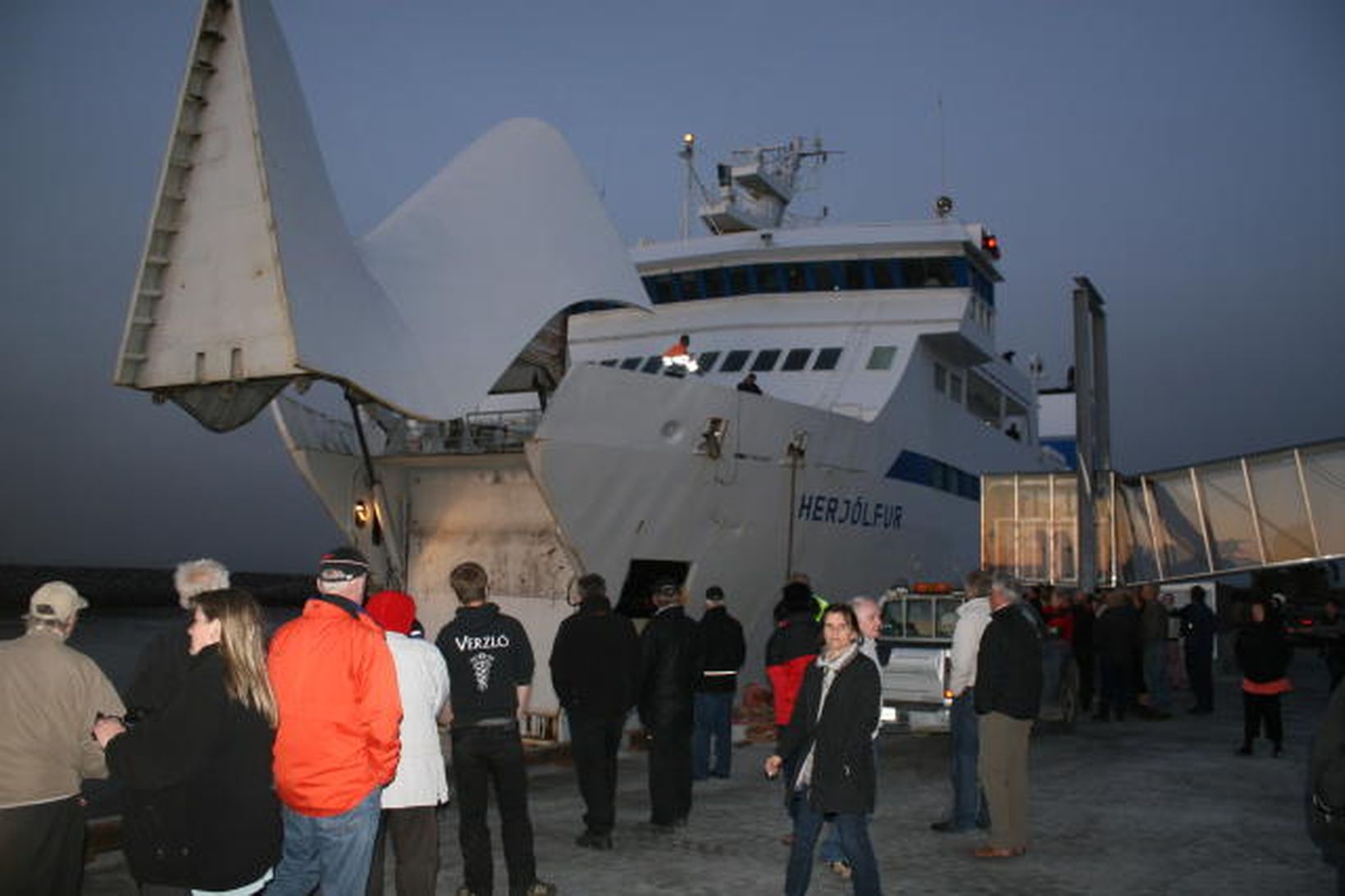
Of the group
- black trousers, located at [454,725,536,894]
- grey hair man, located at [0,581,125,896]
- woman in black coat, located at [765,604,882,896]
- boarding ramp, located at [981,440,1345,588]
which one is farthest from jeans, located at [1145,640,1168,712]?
grey hair man, located at [0,581,125,896]

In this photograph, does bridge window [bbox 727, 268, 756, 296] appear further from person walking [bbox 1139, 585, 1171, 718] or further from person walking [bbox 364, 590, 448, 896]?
person walking [bbox 364, 590, 448, 896]

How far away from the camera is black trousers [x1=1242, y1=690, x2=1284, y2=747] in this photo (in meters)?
10.5

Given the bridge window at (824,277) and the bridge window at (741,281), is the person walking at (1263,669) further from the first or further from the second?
the bridge window at (741,281)

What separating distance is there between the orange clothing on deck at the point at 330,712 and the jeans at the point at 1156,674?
1267 centimetres

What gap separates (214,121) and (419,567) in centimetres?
681

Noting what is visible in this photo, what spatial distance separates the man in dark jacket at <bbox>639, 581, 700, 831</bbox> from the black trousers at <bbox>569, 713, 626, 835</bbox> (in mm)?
387

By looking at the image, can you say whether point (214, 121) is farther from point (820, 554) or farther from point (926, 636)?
point (820, 554)

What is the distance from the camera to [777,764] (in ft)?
16.8

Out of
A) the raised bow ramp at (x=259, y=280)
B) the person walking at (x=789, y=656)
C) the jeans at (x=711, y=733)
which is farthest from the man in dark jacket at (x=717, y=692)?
the raised bow ramp at (x=259, y=280)

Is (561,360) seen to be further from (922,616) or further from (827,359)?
(827,359)

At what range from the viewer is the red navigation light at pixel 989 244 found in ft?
64.4

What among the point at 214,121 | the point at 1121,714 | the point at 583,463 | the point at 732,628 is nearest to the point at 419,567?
the point at 583,463

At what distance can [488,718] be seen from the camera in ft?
19.3

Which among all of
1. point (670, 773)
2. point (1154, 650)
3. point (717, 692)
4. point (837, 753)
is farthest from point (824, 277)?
point (837, 753)
